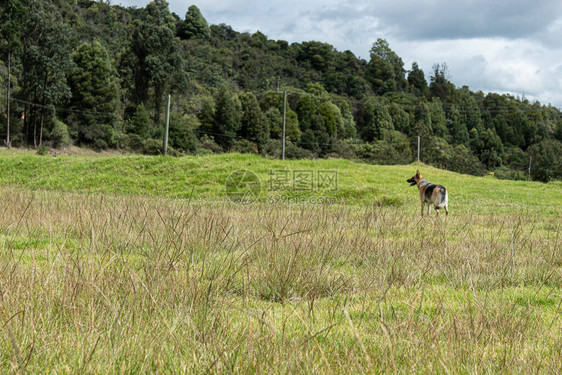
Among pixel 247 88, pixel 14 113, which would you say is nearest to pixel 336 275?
pixel 14 113

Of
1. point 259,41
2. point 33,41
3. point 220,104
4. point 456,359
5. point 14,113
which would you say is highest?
point 259,41

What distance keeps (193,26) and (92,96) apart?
39.0m

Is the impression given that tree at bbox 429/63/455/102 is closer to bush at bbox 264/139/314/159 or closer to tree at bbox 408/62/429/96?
tree at bbox 408/62/429/96

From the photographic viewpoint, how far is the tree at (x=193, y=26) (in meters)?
72.8

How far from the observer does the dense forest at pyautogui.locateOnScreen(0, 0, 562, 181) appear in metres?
36.7

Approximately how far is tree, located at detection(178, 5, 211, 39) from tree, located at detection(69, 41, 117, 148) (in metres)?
34.7

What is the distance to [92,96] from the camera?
129ft

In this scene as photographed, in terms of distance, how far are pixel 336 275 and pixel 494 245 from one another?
2.22 metres

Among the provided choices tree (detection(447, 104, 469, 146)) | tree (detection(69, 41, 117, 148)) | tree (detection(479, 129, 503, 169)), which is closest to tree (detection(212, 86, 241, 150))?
tree (detection(69, 41, 117, 148))

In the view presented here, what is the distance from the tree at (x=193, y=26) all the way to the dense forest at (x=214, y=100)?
194 mm

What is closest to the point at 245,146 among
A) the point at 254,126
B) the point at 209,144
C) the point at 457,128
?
the point at 254,126

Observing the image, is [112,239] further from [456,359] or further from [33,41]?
[33,41]

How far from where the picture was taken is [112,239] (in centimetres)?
409

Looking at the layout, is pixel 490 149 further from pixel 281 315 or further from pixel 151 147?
pixel 281 315
